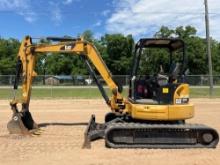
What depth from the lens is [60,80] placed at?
4397cm

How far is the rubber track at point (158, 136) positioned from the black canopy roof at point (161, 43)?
225cm

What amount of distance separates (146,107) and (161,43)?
1991mm

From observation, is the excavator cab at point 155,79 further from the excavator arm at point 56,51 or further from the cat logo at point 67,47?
the cat logo at point 67,47

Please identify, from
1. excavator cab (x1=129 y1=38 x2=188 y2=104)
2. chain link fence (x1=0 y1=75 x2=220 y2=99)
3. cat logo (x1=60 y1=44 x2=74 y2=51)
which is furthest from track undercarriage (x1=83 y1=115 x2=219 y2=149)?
chain link fence (x1=0 y1=75 x2=220 y2=99)

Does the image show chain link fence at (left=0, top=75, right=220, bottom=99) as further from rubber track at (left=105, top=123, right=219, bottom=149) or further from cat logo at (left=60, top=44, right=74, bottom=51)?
Result: rubber track at (left=105, top=123, right=219, bottom=149)

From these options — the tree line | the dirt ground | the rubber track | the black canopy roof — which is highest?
the tree line

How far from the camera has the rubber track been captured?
37.8ft

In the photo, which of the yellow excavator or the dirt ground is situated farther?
the yellow excavator

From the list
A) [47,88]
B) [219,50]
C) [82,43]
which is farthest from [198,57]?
[82,43]

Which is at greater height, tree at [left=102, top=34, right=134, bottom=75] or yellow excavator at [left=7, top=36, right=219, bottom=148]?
tree at [left=102, top=34, right=134, bottom=75]

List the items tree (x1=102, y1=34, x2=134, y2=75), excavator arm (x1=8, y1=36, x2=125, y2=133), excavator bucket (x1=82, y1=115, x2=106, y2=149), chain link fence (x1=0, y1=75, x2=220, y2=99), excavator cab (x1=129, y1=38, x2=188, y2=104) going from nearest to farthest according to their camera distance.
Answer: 1. excavator bucket (x1=82, y1=115, x2=106, y2=149)
2. excavator cab (x1=129, y1=38, x2=188, y2=104)
3. excavator arm (x1=8, y1=36, x2=125, y2=133)
4. chain link fence (x1=0, y1=75, x2=220, y2=99)
5. tree (x1=102, y1=34, x2=134, y2=75)

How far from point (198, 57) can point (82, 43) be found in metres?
55.6

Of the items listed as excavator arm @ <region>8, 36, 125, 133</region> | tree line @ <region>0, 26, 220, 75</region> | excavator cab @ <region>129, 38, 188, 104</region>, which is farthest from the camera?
tree line @ <region>0, 26, 220, 75</region>

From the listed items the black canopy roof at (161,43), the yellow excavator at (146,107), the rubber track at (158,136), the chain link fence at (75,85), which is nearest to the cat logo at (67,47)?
the yellow excavator at (146,107)
